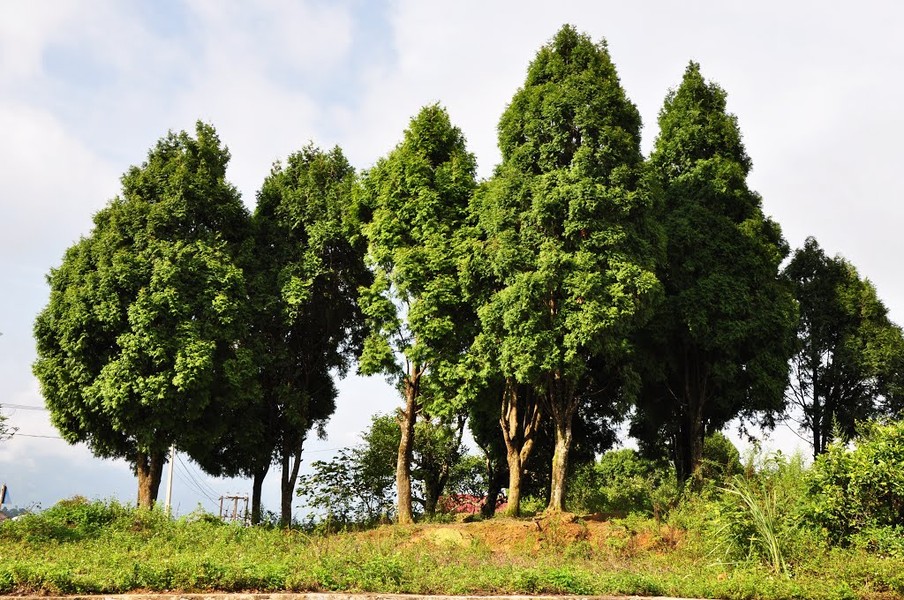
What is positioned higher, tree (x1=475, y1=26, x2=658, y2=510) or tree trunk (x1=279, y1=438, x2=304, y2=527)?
tree (x1=475, y1=26, x2=658, y2=510)

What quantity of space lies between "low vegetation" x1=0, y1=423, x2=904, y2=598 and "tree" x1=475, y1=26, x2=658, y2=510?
295cm

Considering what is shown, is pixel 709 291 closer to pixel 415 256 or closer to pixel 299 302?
pixel 415 256

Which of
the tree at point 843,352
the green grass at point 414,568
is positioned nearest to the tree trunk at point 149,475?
the green grass at point 414,568

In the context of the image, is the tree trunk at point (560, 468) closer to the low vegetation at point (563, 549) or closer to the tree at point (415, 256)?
the low vegetation at point (563, 549)

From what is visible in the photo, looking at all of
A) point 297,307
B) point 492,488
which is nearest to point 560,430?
point 492,488

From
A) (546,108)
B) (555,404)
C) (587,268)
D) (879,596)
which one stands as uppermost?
(546,108)

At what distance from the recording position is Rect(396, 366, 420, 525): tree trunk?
18406 mm

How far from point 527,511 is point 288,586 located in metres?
11.4

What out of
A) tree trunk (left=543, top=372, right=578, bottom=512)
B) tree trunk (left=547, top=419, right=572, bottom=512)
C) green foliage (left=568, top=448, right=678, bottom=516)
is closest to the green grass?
tree trunk (left=547, top=419, right=572, bottom=512)

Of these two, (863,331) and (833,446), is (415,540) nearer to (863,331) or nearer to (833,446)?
(833,446)

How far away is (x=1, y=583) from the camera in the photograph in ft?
28.6

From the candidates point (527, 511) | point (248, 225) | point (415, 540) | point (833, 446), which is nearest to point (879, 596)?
point (833, 446)

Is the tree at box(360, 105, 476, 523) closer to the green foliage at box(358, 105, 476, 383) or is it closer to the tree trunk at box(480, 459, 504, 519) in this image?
the green foliage at box(358, 105, 476, 383)

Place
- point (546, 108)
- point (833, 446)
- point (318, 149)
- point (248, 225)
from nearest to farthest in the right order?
1. point (833, 446)
2. point (546, 108)
3. point (248, 225)
4. point (318, 149)
